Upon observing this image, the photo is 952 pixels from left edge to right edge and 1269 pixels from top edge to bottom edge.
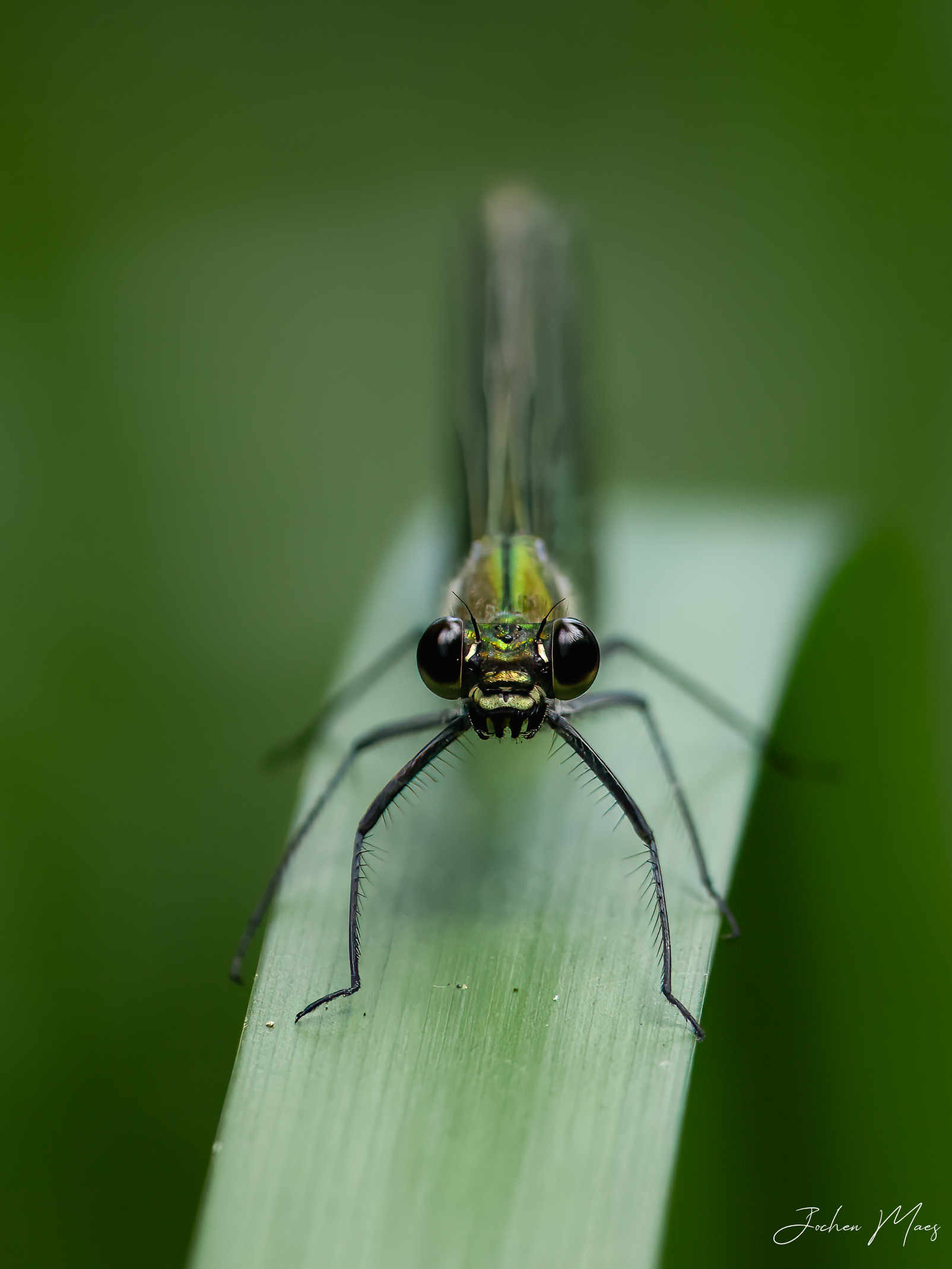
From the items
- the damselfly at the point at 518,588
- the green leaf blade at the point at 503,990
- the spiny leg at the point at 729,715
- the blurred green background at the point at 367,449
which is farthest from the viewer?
the spiny leg at the point at 729,715

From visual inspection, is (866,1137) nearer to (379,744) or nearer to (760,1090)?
(760,1090)

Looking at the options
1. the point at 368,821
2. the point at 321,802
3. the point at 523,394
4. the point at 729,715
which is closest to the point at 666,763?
the point at 729,715

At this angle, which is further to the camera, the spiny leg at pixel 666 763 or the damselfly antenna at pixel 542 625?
the damselfly antenna at pixel 542 625

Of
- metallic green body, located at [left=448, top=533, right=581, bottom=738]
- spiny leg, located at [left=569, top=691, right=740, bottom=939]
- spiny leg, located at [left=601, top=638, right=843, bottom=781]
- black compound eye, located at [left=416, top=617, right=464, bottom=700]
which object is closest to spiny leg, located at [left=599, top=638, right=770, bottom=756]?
spiny leg, located at [left=601, top=638, right=843, bottom=781]

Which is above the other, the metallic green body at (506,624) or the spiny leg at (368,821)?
the metallic green body at (506,624)

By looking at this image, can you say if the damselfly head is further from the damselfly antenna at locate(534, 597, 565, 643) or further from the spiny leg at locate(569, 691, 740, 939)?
the spiny leg at locate(569, 691, 740, 939)

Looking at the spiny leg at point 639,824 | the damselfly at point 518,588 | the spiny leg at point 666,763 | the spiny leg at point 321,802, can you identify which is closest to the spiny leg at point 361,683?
the damselfly at point 518,588

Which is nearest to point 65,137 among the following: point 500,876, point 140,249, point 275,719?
point 140,249

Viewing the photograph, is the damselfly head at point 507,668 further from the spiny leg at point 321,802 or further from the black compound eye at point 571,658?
the spiny leg at point 321,802
